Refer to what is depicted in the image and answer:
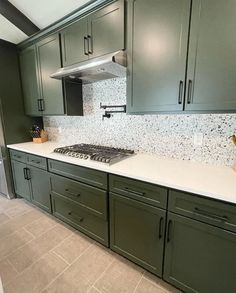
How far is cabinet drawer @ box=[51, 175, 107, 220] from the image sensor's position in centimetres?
162

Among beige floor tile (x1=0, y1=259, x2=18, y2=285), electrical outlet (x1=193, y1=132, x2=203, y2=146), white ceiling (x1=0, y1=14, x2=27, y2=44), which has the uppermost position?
white ceiling (x1=0, y1=14, x2=27, y2=44)

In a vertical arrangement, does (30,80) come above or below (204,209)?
above

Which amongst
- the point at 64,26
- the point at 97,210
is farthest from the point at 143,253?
the point at 64,26

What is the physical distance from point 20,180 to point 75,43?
7.12 ft

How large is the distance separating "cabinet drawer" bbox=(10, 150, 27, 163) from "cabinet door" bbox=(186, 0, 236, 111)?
93.0 inches

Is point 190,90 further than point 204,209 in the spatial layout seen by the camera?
Yes

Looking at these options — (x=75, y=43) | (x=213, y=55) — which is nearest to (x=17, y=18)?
(x=75, y=43)

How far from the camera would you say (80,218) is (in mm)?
1875

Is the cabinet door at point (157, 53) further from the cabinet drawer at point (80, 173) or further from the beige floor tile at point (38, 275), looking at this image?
the beige floor tile at point (38, 275)

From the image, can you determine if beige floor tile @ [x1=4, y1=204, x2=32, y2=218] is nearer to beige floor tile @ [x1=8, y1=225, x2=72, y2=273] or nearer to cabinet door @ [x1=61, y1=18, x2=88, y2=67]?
beige floor tile @ [x1=8, y1=225, x2=72, y2=273]

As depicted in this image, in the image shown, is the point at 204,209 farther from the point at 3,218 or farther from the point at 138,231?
the point at 3,218

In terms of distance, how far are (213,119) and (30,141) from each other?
9.42 ft

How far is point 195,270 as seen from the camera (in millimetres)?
1196

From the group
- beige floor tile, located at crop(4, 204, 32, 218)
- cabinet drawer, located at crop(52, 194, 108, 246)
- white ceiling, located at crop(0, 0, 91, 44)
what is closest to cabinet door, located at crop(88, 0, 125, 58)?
white ceiling, located at crop(0, 0, 91, 44)
